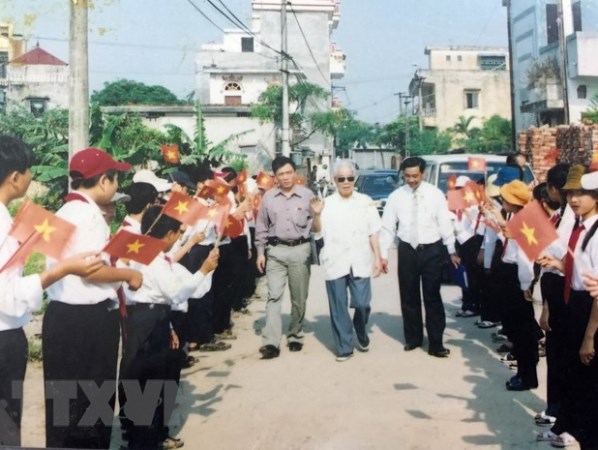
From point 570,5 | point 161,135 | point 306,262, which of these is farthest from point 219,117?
point 306,262

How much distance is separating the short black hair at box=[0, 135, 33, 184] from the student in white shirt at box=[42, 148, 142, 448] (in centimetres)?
35

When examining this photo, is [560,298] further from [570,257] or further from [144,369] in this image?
[144,369]

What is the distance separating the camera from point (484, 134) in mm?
38250

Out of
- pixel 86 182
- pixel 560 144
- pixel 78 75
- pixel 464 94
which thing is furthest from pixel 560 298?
pixel 464 94

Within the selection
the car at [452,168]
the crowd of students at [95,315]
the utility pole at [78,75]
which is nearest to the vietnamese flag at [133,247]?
the crowd of students at [95,315]

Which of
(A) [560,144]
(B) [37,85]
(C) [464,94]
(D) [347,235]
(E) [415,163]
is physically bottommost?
(D) [347,235]

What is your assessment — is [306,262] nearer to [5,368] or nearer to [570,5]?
[5,368]

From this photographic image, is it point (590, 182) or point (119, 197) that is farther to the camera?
point (119, 197)

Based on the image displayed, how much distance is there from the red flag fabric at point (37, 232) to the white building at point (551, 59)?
25.2 metres

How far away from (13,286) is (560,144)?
1806 cm

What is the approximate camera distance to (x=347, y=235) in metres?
5.98

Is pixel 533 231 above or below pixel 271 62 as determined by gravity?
below

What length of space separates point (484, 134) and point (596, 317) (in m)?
36.8

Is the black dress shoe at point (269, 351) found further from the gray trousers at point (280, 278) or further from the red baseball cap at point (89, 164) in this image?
the red baseball cap at point (89, 164)
